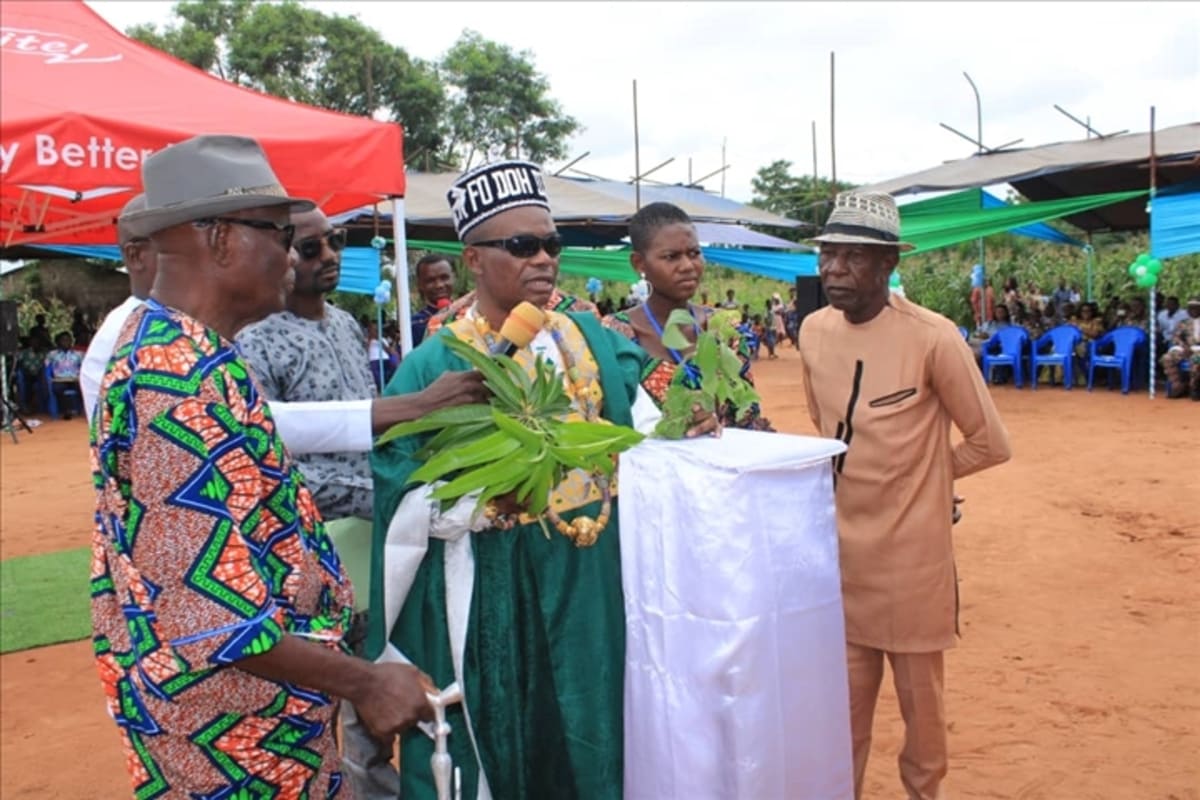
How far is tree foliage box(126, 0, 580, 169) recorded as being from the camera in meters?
26.3

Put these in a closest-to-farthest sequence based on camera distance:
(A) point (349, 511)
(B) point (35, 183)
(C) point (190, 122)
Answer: (A) point (349, 511), (B) point (35, 183), (C) point (190, 122)

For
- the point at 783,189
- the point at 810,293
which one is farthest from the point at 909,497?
the point at 783,189

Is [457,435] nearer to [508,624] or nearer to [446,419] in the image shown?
[446,419]

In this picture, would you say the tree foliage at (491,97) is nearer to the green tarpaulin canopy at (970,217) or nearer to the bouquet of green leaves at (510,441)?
the green tarpaulin canopy at (970,217)

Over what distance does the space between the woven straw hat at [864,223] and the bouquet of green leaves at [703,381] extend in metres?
0.55

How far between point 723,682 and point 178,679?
3.32 ft

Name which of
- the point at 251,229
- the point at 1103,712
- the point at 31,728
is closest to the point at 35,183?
the point at 31,728

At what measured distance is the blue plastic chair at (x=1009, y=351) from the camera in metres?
15.9

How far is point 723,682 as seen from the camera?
2031 mm

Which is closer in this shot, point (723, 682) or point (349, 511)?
point (723, 682)

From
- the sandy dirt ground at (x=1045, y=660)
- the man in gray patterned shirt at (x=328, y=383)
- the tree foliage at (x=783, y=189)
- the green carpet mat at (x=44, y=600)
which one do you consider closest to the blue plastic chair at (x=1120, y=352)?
the sandy dirt ground at (x=1045, y=660)

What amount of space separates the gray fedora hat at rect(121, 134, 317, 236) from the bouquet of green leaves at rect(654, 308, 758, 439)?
96cm

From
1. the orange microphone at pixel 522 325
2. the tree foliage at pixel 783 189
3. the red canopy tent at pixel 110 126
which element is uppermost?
the tree foliage at pixel 783 189

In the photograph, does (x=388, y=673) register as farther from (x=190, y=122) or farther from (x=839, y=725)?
(x=190, y=122)
